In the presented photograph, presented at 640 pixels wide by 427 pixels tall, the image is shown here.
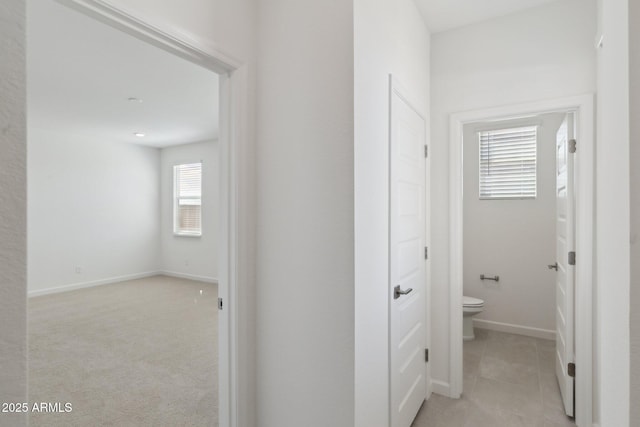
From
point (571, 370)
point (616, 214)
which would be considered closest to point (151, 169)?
point (571, 370)

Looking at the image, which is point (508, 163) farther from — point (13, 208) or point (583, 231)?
point (13, 208)

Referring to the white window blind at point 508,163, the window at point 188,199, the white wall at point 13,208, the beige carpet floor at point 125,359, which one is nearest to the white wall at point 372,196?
the white wall at point 13,208

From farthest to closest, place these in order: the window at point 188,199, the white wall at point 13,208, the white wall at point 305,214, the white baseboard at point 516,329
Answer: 1. the window at point 188,199
2. the white baseboard at point 516,329
3. the white wall at point 305,214
4. the white wall at point 13,208

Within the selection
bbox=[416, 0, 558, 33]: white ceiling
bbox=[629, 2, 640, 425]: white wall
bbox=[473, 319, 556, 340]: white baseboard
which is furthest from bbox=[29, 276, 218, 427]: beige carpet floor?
bbox=[416, 0, 558, 33]: white ceiling

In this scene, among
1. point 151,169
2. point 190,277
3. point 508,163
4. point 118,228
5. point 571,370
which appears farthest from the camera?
point 151,169

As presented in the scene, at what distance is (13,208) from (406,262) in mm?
1956

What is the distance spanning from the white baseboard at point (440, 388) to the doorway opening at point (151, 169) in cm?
161

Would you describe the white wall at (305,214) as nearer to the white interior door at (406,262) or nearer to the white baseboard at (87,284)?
the white interior door at (406,262)

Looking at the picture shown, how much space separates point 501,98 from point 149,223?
6821 mm

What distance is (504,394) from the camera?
97.3 inches

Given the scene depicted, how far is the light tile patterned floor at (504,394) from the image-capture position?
7.16 feet

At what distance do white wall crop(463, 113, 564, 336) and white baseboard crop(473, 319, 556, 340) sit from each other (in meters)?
0.03

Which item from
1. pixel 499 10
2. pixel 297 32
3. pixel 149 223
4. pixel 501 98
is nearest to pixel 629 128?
pixel 297 32

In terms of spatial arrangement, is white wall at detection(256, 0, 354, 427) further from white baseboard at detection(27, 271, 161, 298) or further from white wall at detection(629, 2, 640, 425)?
white baseboard at detection(27, 271, 161, 298)
